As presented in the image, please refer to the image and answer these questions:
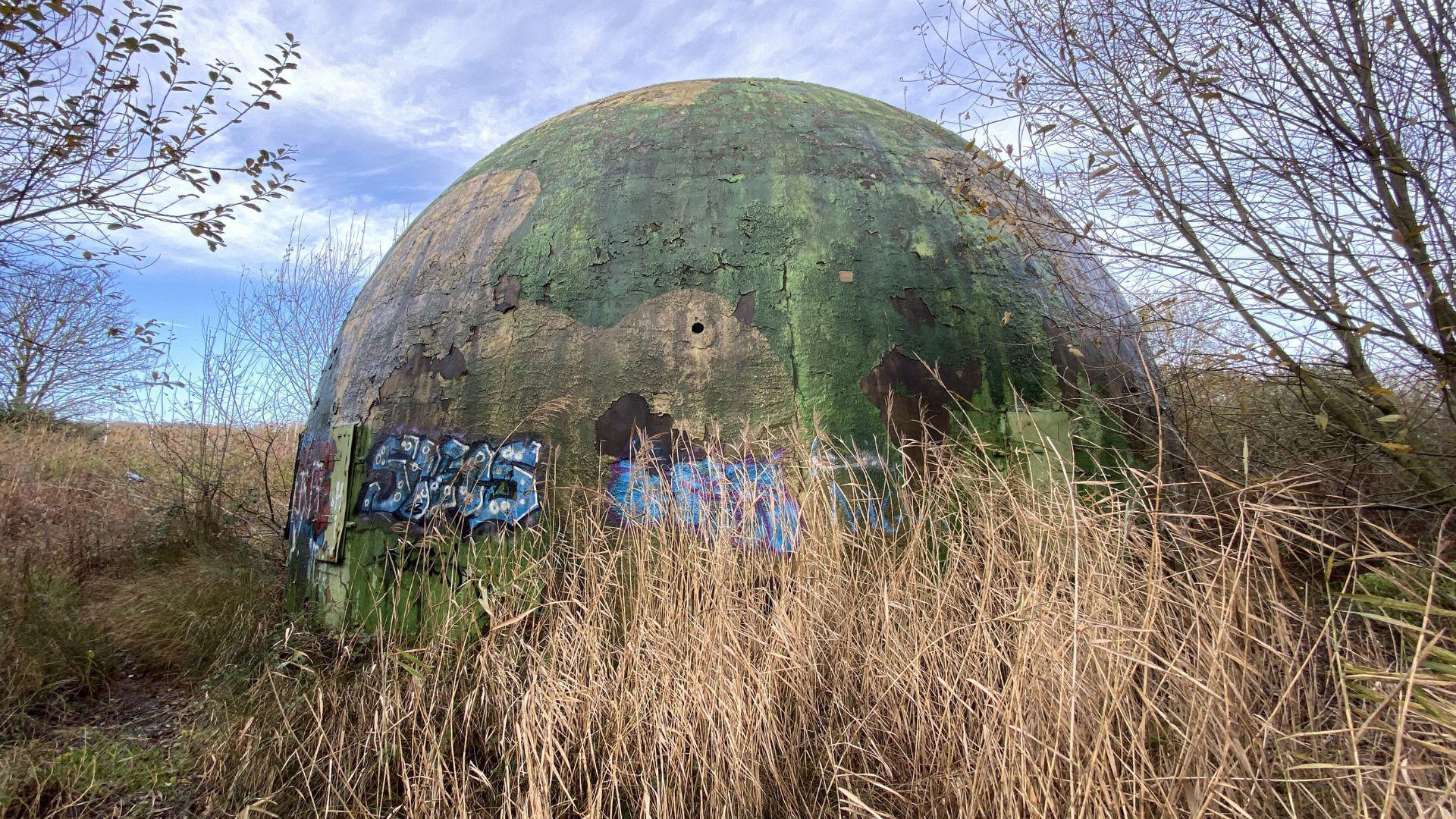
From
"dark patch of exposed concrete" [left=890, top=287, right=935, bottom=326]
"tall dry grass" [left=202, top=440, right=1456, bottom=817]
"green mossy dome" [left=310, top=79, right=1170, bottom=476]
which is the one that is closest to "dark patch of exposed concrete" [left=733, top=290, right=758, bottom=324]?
"green mossy dome" [left=310, top=79, right=1170, bottom=476]

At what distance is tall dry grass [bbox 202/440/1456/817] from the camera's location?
2248mm

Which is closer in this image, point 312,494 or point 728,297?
point 728,297

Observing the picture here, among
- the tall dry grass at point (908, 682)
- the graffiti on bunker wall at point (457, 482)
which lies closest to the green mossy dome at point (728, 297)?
the graffiti on bunker wall at point (457, 482)

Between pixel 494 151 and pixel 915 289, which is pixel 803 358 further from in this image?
pixel 494 151

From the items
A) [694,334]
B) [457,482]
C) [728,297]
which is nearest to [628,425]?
[694,334]

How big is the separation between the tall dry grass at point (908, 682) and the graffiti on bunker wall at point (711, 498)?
101mm

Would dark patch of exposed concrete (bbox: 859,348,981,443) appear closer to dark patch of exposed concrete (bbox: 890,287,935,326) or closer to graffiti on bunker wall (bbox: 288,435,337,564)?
dark patch of exposed concrete (bbox: 890,287,935,326)

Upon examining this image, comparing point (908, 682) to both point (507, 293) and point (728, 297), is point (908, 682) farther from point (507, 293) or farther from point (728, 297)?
point (507, 293)

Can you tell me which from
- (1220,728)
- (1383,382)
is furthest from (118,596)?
(1383,382)

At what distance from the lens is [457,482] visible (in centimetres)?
399

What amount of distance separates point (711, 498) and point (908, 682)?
1160 mm

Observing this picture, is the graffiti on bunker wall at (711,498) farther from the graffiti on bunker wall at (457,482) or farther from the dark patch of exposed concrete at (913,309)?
the dark patch of exposed concrete at (913,309)

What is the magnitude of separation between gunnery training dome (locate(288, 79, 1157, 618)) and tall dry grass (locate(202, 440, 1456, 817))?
42 cm

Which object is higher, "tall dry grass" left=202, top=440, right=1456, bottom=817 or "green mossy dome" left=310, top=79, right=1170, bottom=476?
"green mossy dome" left=310, top=79, right=1170, bottom=476
